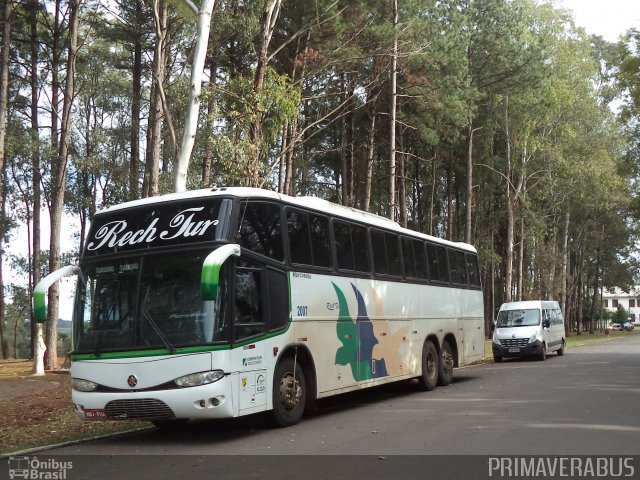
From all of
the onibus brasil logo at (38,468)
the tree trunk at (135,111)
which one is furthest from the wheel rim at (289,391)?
the tree trunk at (135,111)

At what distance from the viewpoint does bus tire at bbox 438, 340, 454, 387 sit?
16.9m

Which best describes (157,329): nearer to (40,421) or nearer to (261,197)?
(261,197)

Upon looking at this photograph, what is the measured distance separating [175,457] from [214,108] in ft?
38.8

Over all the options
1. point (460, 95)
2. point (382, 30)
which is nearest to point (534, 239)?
point (460, 95)

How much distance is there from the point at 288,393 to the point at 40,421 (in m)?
4.65

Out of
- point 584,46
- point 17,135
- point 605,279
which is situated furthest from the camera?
point 605,279

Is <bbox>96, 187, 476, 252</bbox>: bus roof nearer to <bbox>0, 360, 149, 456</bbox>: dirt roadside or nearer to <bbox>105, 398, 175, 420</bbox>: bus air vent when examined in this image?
<bbox>105, 398, 175, 420</bbox>: bus air vent

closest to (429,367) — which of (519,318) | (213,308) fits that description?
(213,308)

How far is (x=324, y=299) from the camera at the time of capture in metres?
11.8

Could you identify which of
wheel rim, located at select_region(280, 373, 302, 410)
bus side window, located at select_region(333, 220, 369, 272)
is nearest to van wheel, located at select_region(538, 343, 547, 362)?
bus side window, located at select_region(333, 220, 369, 272)

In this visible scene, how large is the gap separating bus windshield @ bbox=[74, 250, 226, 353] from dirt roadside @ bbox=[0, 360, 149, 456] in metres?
1.58

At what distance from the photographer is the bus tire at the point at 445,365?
16.9 meters

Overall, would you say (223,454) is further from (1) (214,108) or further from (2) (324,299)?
(1) (214,108)

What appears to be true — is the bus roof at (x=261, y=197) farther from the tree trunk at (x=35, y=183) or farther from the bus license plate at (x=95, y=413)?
the tree trunk at (x=35, y=183)
